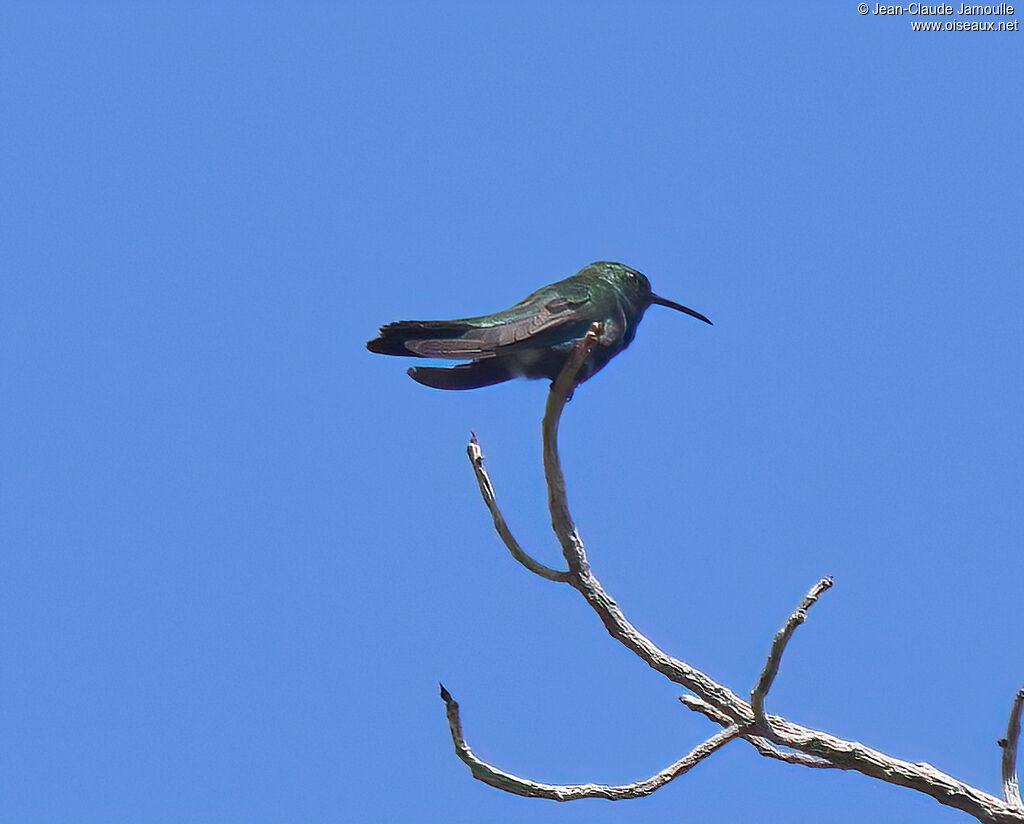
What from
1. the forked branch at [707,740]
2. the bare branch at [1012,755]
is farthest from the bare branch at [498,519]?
the bare branch at [1012,755]

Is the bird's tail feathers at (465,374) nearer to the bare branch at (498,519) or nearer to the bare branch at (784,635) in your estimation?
the bare branch at (498,519)

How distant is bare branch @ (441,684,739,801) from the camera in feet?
16.1

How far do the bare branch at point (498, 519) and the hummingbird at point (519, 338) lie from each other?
1.35 feet

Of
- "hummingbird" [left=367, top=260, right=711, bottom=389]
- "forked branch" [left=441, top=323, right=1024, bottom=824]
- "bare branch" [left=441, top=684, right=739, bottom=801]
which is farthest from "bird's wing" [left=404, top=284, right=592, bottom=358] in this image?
"bare branch" [left=441, top=684, right=739, bottom=801]

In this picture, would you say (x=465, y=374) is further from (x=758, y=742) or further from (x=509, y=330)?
(x=758, y=742)

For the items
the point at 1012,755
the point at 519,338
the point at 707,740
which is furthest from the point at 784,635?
the point at 519,338

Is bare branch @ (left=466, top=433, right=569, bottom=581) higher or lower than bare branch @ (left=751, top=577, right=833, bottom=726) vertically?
higher

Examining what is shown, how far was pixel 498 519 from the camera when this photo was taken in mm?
5383

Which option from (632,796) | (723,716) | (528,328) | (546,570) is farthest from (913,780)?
(528,328)

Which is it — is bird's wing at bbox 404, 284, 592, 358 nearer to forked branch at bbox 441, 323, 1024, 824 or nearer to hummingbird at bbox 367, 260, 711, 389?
hummingbird at bbox 367, 260, 711, 389

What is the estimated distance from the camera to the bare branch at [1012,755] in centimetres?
515

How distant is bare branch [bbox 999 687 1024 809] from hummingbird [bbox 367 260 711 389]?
2.31 metres

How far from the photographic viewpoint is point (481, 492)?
5426mm

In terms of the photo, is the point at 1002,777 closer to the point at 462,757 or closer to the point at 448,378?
the point at 462,757
